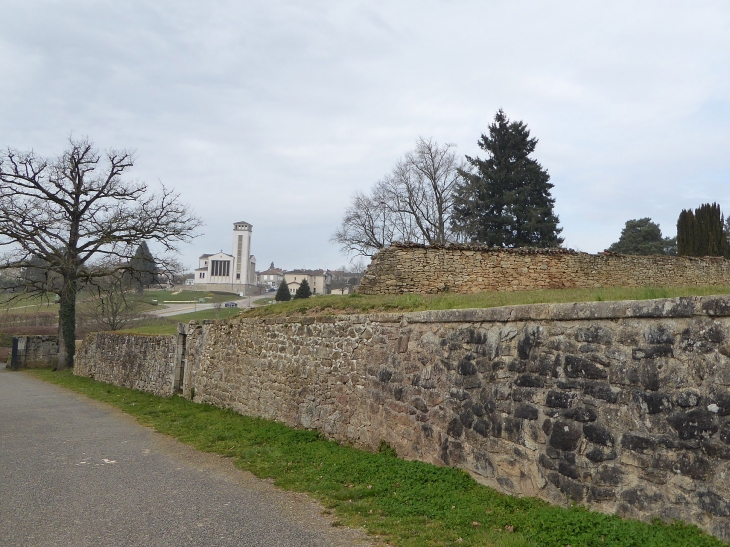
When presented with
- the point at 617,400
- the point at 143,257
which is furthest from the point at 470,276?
the point at 143,257

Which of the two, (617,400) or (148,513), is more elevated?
(617,400)

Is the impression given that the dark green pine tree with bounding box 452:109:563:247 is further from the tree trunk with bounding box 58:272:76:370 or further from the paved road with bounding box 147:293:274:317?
the tree trunk with bounding box 58:272:76:370

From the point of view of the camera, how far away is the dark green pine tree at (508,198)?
36.1 metres

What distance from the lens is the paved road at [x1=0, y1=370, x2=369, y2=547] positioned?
500 centimetres

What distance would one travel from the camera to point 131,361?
18.9 meters

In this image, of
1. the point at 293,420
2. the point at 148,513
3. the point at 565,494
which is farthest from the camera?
the point at 293,420

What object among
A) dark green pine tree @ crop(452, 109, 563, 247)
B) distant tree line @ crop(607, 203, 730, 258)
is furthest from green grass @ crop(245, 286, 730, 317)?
dark green pine tree @ crop(452, 109, 563, 247)

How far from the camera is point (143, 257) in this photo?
26375 mm

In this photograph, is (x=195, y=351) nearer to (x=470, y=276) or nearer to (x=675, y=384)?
(x=470, y=276)

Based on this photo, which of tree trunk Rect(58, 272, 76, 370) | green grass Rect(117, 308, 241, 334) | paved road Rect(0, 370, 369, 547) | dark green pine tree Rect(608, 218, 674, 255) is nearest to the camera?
paved road Rect(0, 370, 369, 547)

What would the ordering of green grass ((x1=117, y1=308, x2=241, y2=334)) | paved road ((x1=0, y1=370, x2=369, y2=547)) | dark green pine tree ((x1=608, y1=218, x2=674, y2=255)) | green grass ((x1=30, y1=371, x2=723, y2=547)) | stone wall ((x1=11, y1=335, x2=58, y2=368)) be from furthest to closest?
1. dark green pine tree ((x1=608, y1=218, x2=674, y2=255))
2. stone wall ((x1=11, y1=335, x2=58, y2=368))
3. green grass ((x1=117, y1=308, x2=241, y2=334))
4. paved road ((x1=0, y1=370, x2=369, y2=547))
5. green grass ((x1=30, y1=371, x2=723, y2=547))

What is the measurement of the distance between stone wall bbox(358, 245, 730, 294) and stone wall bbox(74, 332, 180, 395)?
5.90m

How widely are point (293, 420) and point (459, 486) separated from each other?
4624 millimetres

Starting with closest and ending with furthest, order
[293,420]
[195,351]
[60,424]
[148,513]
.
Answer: [148,513] < [293,420] < [60,424] < [195,351]
